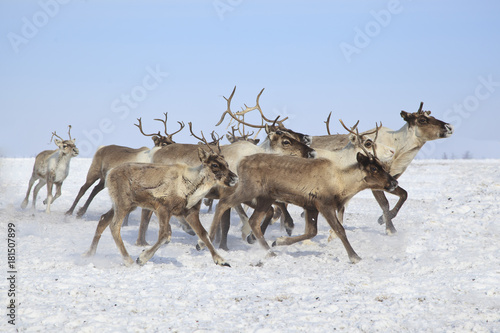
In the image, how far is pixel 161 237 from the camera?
291 inches

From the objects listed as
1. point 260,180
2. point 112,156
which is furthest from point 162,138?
point 260,180

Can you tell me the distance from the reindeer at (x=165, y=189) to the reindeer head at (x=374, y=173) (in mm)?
2015

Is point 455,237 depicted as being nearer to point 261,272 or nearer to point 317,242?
point 317,242

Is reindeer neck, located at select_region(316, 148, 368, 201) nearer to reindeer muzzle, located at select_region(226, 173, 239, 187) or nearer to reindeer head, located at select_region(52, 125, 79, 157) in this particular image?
reindeer muzzle, located at select_region(226, 173, 239, 187)

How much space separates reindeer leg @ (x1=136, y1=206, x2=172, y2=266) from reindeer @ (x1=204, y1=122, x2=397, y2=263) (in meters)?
1.50

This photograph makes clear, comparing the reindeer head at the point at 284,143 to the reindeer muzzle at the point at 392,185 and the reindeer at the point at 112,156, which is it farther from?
the reindeer at the point at 112,156

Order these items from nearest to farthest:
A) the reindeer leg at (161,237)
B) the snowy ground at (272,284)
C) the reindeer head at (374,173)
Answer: the snowy ground at (272,284)
the reindeer leg at (161,237)
the reindeer head at (374,173)

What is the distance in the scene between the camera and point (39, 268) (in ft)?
22.9

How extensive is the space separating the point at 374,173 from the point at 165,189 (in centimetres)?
315

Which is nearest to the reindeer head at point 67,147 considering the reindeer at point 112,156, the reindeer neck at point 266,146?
the reindeer at point 112,156

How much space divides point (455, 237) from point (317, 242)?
91.6 inches

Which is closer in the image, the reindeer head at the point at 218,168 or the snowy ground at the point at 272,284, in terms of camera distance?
the snowy ground at the point at 272,284

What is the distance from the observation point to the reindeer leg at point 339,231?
795 centimetres

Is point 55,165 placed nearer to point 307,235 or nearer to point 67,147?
point 67,147
